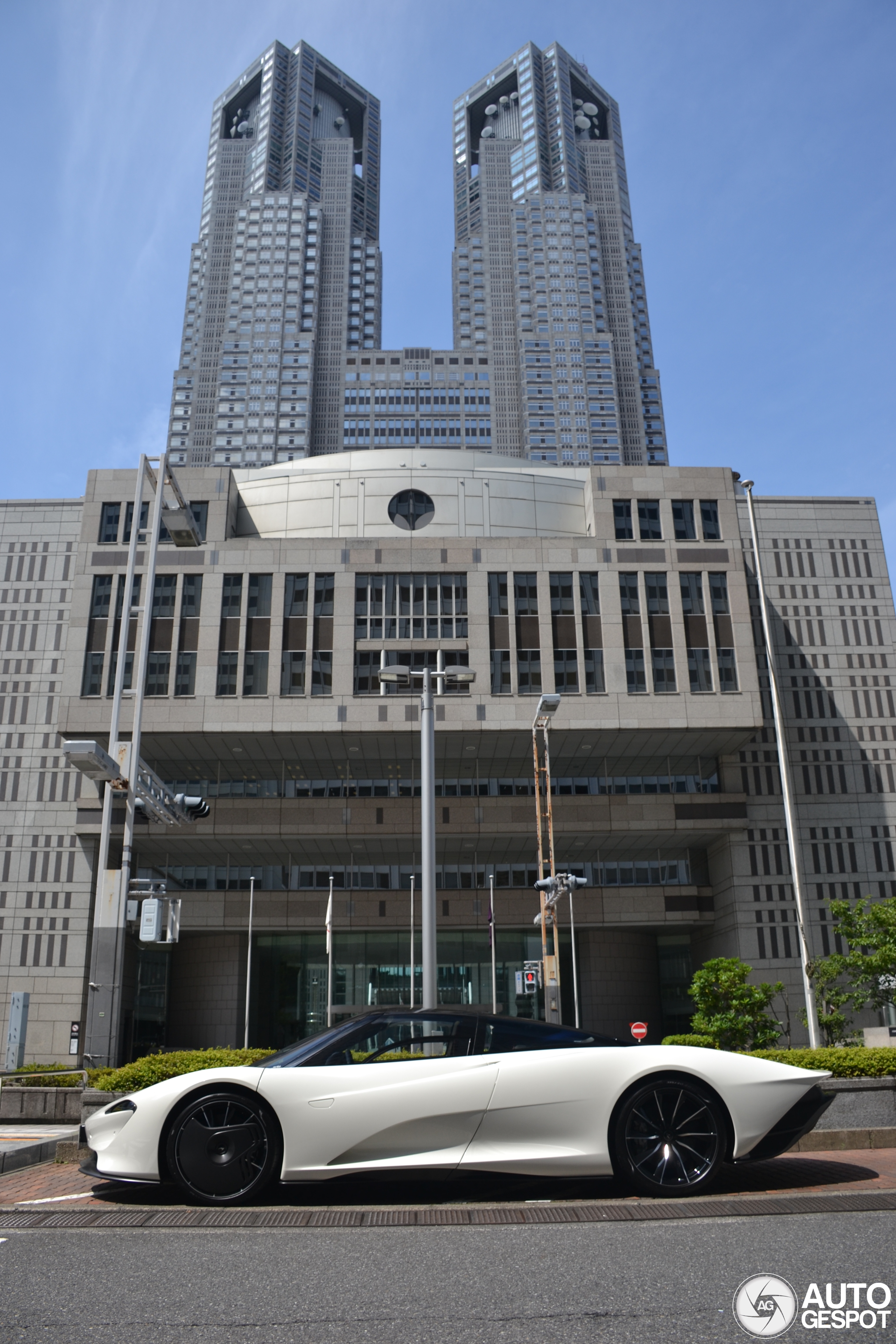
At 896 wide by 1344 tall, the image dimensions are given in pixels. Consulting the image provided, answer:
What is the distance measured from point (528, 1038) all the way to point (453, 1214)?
124 centimetres

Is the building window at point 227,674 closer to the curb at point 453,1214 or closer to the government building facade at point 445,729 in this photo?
the government building facade at point 445,729

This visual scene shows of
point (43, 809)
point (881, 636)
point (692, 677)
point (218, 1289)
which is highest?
point (881, 636)

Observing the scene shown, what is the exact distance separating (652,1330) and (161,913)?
696 inches

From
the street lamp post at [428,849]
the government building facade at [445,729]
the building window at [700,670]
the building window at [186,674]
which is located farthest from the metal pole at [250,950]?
the street lamp post at [428,849]

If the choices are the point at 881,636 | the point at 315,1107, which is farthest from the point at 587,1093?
the point at 881,636

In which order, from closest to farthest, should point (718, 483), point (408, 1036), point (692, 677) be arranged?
point (408, 1036)
point (692, 677)
point (718, 483)

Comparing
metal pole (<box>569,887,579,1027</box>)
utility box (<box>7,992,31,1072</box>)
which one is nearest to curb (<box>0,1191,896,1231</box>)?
utility box (<box>7,992,31,1072</box>)

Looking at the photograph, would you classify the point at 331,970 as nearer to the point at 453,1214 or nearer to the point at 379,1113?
the point at 379,1113

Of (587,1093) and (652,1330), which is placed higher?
(587,1093)

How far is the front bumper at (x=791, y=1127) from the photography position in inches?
256

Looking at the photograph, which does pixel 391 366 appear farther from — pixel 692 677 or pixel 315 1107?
pixel 315 1107

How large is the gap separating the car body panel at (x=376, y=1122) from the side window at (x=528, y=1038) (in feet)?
1.10

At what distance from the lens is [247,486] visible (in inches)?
2323

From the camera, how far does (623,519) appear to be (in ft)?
182
